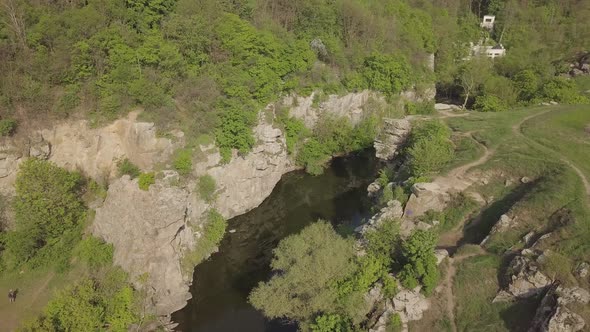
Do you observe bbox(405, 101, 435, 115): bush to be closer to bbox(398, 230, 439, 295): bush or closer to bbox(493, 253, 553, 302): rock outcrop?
bbox(493, 253, 553, 302): rock outcrop

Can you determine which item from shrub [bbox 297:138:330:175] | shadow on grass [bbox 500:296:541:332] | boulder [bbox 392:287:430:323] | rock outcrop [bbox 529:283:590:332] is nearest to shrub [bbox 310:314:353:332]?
boulder [bbox 392:287:430:323]

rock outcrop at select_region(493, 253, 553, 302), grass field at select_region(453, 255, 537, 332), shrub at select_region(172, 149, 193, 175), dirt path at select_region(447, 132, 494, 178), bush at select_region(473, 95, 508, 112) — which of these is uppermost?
shrub at select_region(172, 149, 193, 175)

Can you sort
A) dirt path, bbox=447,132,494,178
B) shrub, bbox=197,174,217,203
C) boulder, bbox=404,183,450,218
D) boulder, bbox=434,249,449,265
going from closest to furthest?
1. boulder, bbox=434,249,449,265
2. boulder, bbox=404,183,450,218
3. shrub, bbox=197,174,217,203
4. dirt path, bbox=447,132,494,178

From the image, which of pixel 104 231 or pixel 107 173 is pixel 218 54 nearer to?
pixel 107 173

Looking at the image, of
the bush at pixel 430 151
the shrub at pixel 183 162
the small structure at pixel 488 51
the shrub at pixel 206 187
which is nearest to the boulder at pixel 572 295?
the bush at pixel 430 151

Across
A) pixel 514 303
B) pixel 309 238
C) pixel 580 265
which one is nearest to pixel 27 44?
pixel 309 238

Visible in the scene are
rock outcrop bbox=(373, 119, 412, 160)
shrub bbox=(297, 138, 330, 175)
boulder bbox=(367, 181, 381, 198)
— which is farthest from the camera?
shrub bbox=(297, 138, 330, 175)

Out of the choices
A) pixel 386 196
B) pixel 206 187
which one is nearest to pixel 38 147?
pixel 206 187
